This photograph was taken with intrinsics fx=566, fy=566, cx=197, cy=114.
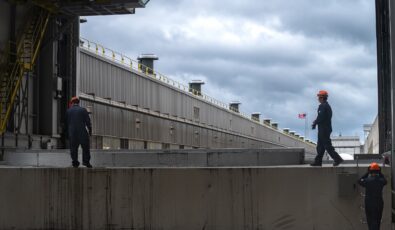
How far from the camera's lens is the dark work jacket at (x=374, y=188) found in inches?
399

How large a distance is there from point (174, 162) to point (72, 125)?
3.43 m

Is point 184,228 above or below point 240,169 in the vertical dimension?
below

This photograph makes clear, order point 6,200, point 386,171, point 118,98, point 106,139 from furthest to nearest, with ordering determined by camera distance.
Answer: point 118,98 < point 106,139 < point 6,200 < point 386,171

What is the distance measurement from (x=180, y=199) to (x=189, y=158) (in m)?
3.27

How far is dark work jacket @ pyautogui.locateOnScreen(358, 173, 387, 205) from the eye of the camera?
10.1 m

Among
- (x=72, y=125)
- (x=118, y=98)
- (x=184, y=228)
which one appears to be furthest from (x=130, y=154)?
(x=118, y=98)

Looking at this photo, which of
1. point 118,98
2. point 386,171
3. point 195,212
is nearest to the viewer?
point 386,171

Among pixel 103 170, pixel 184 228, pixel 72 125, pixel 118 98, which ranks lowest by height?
pixel 184 228

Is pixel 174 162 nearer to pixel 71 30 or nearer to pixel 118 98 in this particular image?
pixel 71 30

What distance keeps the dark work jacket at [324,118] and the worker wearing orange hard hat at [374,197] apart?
1520 millimetres

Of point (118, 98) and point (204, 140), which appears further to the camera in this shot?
point (204, 140)

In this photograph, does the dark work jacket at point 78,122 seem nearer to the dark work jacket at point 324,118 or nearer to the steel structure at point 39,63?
the dark work jacket at point 324,118

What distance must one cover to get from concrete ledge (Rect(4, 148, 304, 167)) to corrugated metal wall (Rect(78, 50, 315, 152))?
540 inches

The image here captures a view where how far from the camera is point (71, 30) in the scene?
964 inches
